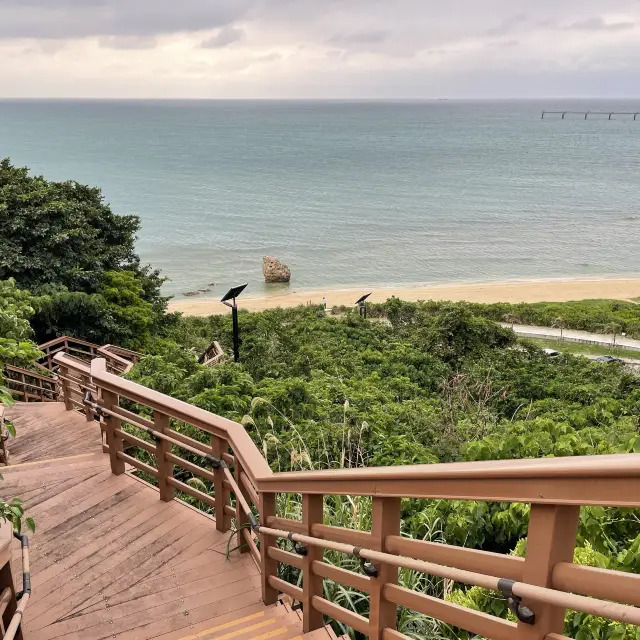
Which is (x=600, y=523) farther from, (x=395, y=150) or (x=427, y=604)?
(x=395, y=150)

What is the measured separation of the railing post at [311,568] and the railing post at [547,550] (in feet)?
5.11

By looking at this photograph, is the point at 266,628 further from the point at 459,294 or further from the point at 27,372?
the point at 459,294

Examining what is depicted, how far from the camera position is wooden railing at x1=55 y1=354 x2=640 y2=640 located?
147cm

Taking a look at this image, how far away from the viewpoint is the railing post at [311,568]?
314 cm

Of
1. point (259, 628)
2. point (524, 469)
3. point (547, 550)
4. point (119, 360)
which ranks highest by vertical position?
point (524, 469)

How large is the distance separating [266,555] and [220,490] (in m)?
1.06

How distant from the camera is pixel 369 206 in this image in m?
71.1

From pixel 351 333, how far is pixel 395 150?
12649 centimetres

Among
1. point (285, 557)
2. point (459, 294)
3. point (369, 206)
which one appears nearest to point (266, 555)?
point (285, 557)

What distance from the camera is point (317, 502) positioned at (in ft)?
10.3

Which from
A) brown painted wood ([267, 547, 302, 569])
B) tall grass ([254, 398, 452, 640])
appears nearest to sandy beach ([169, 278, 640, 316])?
tall grass ([254, 398, 452, 640])

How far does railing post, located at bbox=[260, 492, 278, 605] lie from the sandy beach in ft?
105

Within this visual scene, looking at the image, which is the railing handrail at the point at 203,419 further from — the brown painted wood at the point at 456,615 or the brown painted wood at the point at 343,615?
the brown painted wood at the point at 456,615

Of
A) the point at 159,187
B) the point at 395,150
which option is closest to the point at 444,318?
the point at 159,187
